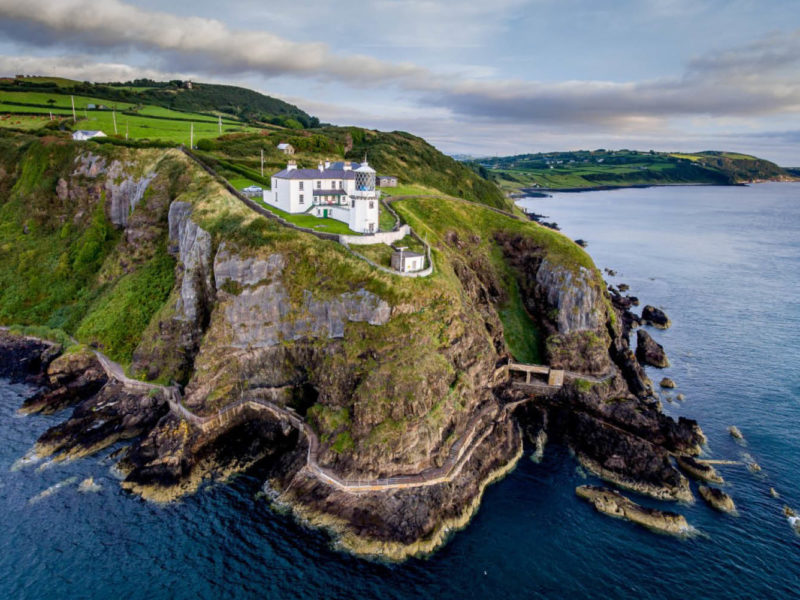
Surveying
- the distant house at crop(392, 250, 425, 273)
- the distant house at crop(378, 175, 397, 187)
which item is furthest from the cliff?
the distant house at crop(378, 175, 397, 187)

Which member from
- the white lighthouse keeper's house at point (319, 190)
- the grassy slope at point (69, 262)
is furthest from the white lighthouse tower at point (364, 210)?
the grassy slope at point (69, 262)

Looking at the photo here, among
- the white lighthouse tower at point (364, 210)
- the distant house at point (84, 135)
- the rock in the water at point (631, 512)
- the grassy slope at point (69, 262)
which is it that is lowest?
the rock in the water at point (631, 512)

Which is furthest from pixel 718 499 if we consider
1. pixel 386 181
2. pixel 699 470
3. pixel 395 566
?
pixel 386 181

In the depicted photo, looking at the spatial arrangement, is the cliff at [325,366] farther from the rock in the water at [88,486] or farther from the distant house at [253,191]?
the distant house at [253,191]

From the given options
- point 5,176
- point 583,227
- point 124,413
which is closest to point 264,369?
point 124,413

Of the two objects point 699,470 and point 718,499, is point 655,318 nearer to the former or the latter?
point 699,470

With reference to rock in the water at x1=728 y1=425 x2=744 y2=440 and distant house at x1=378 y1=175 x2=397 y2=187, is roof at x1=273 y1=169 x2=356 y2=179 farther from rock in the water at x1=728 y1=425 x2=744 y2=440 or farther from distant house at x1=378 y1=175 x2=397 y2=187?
rock in the water at x1=728 y1=425 x2=744 y2=440
